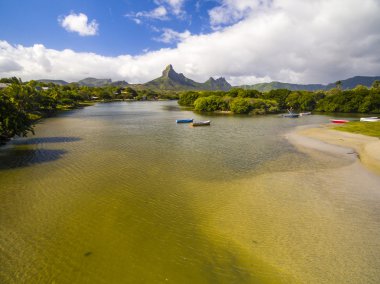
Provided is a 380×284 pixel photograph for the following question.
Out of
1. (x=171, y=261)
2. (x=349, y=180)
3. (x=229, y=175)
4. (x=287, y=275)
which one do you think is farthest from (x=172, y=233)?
(x=349, y=180)

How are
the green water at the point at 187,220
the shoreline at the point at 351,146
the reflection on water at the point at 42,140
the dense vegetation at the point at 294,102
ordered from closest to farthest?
the green water at the point at 187,220, the shoreline at the point at 351,146, the reflection on water at the point at 42,140, the dense vegetation at the point at 294,102

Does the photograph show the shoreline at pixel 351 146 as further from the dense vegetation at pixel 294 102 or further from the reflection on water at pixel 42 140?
the dense vegetation at pixel 294 102

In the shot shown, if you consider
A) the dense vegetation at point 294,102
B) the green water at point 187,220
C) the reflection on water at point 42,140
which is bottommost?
the reflection on water at point 42,140

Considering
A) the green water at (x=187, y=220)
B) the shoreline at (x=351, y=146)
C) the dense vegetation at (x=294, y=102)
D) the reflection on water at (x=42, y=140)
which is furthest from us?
the dense vegetation at (x=294, y=102)

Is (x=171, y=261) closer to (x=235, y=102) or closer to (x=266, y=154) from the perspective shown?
(x=266, y=154)

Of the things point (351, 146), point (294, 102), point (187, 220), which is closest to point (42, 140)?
point (187, 220)

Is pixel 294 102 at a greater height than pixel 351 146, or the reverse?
pixel 294 102

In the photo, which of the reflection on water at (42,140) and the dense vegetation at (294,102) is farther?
the dense vegetation at (294,102)

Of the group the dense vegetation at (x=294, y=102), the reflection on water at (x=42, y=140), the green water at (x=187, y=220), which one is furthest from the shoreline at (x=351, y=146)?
the dense vegetation at (x=294, y=102)

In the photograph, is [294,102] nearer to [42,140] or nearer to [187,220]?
[42,140]
